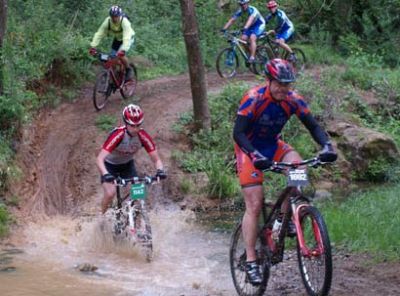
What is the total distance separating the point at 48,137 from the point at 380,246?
25.4 ft

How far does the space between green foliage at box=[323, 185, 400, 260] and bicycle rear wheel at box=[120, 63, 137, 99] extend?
6.76m

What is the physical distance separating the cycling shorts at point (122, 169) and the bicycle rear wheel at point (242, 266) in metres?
2.98

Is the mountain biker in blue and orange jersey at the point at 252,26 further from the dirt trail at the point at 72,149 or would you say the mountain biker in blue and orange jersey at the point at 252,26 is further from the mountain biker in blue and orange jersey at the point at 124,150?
the mountain biker in blue and orange jersey at the point at 124,150

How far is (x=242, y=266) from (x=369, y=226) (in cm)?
238

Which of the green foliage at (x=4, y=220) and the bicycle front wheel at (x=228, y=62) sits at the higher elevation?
the bicycle front wheel at (x=228, y=62)

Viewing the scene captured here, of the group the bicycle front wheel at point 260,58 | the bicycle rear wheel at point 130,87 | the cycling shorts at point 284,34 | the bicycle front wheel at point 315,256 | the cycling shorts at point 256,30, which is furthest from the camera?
the cycling shorts at point 284,34

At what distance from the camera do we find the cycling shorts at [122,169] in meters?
9.58

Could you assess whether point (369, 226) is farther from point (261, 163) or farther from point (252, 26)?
point (252, 26)

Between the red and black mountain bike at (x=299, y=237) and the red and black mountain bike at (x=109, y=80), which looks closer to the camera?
the red and black mountain bike at (x=299, y=237)

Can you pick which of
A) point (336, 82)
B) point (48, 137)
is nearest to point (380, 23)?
point (336, 82)

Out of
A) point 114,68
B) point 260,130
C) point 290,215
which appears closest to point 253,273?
point 290,215

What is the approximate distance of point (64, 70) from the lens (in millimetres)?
15914

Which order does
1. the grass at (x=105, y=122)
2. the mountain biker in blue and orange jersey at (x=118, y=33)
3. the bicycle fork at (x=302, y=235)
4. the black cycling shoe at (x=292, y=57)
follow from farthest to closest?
the black cycling shoe at (x=292, y=57) < the mountain biker in blue and orange jersey at (x=118, y=33) < the grass at (x=105, y=122) < the bicycle fork at (x=302, y=235)

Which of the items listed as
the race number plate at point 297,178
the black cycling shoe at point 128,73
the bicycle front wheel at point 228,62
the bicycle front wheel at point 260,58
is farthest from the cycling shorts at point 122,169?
the bicycle front wheel at point 260,58
